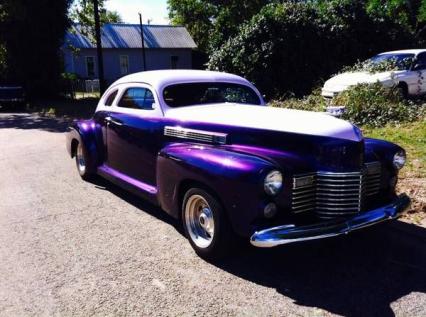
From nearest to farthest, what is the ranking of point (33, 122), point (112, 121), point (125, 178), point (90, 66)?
point (125, 178), point (112, 121), point (33, 122), point (90, 66)

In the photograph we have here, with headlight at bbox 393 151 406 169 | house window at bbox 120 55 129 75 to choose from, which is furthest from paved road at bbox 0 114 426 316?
house window at bbox 120 55 129 75

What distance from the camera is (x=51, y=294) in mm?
3758

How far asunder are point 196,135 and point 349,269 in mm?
1920

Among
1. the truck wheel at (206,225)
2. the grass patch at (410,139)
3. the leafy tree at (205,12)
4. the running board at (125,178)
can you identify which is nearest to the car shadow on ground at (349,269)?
the truck wheel at (206,225)

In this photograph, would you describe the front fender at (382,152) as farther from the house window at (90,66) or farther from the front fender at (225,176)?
the house window at (90,66)

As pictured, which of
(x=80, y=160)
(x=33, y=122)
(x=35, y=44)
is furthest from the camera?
(x=35, y=44)

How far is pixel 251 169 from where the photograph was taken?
380 centimetres

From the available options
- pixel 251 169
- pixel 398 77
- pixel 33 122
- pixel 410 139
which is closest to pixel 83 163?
pixel 251 169

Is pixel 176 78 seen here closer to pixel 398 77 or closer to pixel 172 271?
pixel 172 271

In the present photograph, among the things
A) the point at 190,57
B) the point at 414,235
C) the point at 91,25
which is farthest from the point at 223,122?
the point at 190,57

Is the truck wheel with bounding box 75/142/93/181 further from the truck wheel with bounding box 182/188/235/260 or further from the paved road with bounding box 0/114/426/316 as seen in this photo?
the truck wheel with bounding box 182/188/235/260

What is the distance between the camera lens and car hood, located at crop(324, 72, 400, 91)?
37.4 ft

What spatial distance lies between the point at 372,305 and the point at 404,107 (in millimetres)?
7137

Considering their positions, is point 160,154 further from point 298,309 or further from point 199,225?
point 298,309
